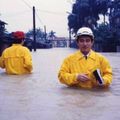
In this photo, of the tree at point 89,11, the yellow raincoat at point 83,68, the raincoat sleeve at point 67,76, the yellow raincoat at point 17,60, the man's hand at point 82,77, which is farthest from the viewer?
the tree at point 89,11

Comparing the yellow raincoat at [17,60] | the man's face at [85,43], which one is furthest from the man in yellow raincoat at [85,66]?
the yellow raincoat at [17,60]

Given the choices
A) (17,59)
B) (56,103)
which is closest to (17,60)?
(17,59)

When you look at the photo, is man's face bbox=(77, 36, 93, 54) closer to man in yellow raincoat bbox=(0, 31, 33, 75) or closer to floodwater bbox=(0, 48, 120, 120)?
floodwater bbox=(0, 48, 120, 120)

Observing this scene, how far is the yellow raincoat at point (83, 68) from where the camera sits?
6.86m

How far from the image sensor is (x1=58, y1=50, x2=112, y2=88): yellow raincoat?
6.86 m

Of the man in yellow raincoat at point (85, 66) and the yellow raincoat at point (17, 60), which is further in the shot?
the yellow raincoat at point (17, 60)

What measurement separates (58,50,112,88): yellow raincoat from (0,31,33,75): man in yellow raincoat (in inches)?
112

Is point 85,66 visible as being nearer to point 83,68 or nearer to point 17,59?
point 83,68

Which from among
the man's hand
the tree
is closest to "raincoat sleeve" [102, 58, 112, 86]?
the man's hand

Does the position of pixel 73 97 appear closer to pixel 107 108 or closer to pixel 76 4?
pixel 107 108

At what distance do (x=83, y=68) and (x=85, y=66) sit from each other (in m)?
0.04

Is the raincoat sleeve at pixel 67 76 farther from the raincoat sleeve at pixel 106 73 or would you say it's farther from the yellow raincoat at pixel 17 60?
the yellow raincoat at pixel 17 60

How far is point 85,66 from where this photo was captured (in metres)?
6.92

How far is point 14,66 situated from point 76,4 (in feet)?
185
